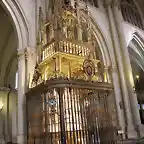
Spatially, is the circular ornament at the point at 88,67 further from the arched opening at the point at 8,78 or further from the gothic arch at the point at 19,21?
the arched opening at the point at 8,78

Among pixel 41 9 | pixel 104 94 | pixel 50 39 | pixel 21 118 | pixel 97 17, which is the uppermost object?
pixel 97 17

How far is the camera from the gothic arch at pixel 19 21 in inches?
404

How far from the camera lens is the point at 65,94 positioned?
7.64 m

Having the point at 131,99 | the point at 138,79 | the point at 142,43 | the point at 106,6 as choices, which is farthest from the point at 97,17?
the point at 138,79

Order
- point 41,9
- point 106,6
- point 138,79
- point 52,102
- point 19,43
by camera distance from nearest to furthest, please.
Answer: point 52,102, point 19,43, point 41,9, point 106,6, point 138,79

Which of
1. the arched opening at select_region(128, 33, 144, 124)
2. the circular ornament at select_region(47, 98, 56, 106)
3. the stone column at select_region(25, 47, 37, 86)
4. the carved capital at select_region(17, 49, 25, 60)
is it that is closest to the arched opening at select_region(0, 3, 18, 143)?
the carved capital at select_region(17, 49, 25, 60)

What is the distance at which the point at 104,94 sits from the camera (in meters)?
8.60

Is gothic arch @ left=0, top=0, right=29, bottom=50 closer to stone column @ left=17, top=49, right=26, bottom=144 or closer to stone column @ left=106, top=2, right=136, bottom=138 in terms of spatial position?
stone column @ left=17, top=49, right=26, bottom=144

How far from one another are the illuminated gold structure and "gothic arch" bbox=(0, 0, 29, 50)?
90 centimetres

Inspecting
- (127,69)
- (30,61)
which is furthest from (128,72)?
(30,61)

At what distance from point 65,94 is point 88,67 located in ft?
5.57

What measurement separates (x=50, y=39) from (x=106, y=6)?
24.8 ft

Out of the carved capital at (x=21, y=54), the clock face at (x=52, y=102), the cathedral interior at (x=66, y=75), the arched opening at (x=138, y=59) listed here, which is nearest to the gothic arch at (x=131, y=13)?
the cathedral interior at (x=66, y=75)

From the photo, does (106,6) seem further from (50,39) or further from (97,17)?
(50,39)
